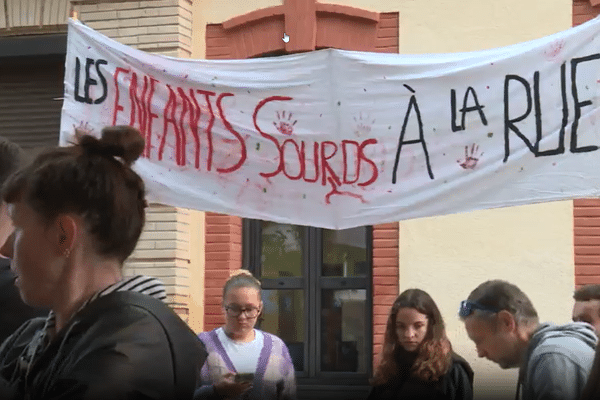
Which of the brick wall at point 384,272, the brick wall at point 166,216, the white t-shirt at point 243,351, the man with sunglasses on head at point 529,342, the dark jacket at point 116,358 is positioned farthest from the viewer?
the brick wall at point 166,216

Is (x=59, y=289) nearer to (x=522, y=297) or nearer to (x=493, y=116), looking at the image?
(x=522, y=297)

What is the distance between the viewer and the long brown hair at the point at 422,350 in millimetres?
4840

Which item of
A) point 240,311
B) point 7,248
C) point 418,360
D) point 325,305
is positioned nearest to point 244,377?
point 240,311

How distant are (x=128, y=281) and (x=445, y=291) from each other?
561 centimetres

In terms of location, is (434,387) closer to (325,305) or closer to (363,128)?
(363,128)

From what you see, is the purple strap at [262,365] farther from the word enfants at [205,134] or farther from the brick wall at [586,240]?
the brick wall at [586,240]

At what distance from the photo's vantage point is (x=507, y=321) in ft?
13.4

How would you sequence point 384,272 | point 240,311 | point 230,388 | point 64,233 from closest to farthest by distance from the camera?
point 64,233 → point 230,388 → point 240,311 → point 384,272

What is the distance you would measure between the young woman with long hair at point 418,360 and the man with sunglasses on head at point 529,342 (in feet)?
2.26

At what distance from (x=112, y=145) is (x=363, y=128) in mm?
2809

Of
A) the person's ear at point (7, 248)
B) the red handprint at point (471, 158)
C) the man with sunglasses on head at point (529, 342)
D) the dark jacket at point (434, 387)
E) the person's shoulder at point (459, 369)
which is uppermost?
the red handprint at point (471, 158)

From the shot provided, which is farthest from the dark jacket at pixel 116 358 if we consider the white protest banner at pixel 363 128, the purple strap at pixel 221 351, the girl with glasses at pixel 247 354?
the purple strap at pixel 221 351

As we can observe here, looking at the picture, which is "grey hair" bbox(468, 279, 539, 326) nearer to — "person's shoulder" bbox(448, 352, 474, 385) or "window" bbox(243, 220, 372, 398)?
"person's shoulder" bbox(448, 352, 474, 385)

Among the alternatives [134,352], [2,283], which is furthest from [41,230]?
[2,283]
